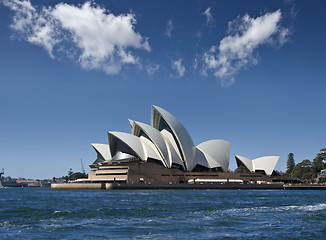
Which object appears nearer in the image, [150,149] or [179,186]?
[179,186]

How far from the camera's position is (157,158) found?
258 ft

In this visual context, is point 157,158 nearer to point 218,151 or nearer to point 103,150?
point 103,150

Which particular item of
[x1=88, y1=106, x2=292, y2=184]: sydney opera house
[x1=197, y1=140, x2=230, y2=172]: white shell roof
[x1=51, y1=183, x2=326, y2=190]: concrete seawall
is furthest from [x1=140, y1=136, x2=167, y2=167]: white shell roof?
[x1=197, y1=140, x2=230, y2=172]: white shell roof

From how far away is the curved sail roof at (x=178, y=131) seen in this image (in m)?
78.4

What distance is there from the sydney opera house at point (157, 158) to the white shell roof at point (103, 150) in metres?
0.60

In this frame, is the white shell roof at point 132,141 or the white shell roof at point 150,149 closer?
the white shell roof at point 132,141

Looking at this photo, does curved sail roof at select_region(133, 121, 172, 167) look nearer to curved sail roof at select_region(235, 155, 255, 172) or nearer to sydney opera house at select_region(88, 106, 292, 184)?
sydney opera house at select_region(88, 106, 292, 184)

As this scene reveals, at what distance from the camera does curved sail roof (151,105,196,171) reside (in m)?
78.4

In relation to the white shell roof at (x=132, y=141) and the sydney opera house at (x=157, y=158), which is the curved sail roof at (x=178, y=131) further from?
the white shell roof at (x=132, y=141)

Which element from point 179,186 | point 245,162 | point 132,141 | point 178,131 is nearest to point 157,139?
point 178,131

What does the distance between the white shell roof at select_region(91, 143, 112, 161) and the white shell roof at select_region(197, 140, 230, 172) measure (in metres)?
22.5

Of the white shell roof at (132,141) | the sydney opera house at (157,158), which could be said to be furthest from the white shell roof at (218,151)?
the white shell roof at (132,141)

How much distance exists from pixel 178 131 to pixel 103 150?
22036 mm

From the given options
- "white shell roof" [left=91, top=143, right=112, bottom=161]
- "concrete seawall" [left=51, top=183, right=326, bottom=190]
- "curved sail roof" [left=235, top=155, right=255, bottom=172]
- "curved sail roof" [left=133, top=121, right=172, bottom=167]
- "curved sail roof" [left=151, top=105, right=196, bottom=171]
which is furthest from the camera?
"curved sail roof" [left=235, top=155, right=255, bottom=172]
